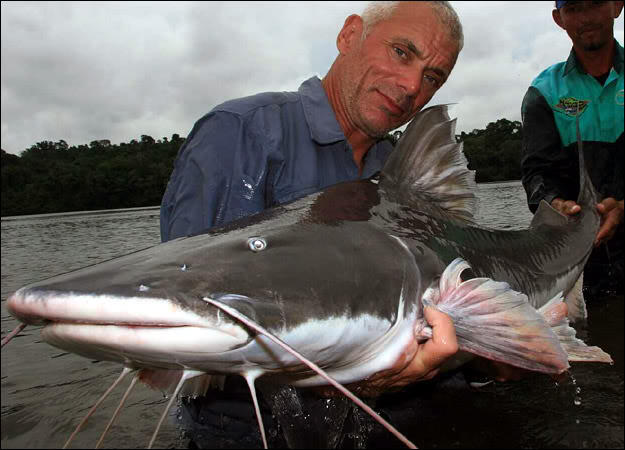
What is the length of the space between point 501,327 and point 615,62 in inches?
156

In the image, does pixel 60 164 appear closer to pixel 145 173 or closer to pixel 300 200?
pixel 145 173

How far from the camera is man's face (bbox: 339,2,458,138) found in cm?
267

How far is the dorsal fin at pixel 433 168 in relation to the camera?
221cm

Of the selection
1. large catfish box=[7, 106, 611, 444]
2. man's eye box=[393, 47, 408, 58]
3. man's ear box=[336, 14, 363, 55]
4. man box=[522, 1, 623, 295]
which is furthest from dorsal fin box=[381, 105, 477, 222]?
man box=[522, 1, 623, 295]

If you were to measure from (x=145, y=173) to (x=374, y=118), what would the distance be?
50.6 m

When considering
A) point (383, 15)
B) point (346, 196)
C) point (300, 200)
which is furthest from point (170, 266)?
point (383, 15)

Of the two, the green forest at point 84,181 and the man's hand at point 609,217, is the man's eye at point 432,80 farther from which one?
the green forest at point 84,181

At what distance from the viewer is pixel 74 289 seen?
108 centimetres

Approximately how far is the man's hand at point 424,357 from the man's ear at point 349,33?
5.63ft

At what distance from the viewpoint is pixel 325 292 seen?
4.62 ft

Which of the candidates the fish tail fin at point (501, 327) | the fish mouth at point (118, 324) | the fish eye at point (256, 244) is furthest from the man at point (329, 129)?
the fish mouth at point (118, 324)

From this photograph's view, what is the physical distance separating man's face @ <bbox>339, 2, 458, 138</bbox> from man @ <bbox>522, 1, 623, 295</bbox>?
2.26 metres

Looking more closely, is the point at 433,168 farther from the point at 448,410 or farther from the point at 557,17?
the point at 557,17

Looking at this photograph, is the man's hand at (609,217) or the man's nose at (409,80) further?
the man's hand at (609,217)
